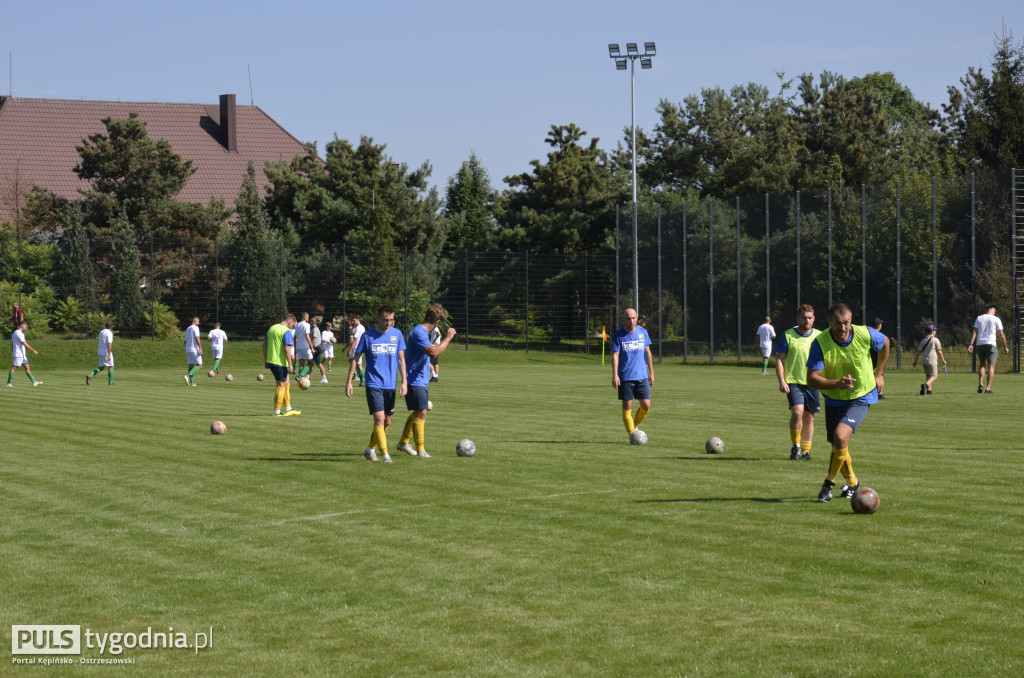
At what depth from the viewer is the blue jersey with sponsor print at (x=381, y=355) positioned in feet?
51.1

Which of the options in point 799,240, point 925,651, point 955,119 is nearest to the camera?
point 925,651

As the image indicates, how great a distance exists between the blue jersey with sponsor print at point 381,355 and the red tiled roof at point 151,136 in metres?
58.4

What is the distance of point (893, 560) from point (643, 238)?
4712 centimetres

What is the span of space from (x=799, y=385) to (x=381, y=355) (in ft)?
17.8

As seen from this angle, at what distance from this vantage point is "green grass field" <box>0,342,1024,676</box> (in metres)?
6.77

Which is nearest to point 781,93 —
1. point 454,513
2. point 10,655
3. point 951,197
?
point 951,197

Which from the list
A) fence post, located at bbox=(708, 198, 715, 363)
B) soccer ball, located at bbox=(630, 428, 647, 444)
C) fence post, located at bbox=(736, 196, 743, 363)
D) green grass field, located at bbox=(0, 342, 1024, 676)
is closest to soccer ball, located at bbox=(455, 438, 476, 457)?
green grass field, located at bbox=(0, 342, 1024, 676)

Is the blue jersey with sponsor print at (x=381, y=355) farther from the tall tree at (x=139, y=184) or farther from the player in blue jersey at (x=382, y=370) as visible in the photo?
the tall tree at (x=139, y=184)

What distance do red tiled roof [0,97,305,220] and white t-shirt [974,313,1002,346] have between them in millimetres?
52907

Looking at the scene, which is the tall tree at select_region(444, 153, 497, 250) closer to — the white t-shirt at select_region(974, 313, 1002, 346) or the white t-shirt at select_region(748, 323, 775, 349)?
the white t-shirt at select_region(748, 323, 775, 349)

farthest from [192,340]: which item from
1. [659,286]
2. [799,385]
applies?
[799,385]

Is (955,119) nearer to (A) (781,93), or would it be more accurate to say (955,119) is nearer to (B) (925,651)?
(A) (781,93)

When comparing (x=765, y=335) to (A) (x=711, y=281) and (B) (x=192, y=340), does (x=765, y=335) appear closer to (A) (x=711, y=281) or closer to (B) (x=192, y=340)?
(A) (x=711, y=281)

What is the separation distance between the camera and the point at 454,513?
37.5 feet
